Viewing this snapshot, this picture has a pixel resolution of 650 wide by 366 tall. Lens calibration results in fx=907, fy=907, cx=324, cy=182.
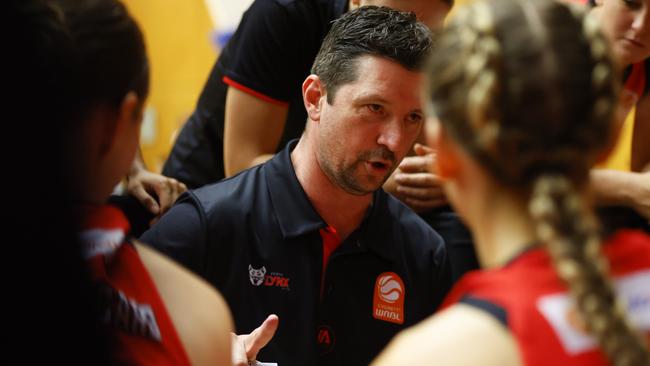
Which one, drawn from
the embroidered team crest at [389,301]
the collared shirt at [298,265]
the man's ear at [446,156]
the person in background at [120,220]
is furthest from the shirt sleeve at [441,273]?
the man's ear at [446,156]

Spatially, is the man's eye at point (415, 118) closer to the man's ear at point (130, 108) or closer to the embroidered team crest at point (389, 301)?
the embroidered team crest at point (389, 301)

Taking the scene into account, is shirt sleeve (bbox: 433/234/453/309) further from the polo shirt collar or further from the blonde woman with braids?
the blonde woman with braids

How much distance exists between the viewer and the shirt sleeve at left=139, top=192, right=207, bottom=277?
6.76 ft

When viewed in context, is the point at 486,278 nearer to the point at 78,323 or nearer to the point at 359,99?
the point at 78,323

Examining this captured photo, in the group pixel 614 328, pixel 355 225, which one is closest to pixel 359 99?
pixel 355 225

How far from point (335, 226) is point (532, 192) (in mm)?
1155

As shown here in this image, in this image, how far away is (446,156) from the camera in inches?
46.1

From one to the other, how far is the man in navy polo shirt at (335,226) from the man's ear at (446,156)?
0.96 meters

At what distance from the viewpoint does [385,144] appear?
7.04 ft

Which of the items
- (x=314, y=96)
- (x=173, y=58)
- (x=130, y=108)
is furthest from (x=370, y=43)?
(x=173, y=58)

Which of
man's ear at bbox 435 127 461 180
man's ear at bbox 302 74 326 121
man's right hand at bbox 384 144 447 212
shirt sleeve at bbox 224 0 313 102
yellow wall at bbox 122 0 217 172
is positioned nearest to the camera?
man's ear at bbox 435 127 461 180

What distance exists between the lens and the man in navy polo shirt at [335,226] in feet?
6.89

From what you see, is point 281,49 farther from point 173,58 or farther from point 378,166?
point 173,58

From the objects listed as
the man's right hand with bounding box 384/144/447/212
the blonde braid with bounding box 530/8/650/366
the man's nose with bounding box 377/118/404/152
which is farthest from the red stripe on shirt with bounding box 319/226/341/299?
the blonde braid with bounding box 530/8/650/366
